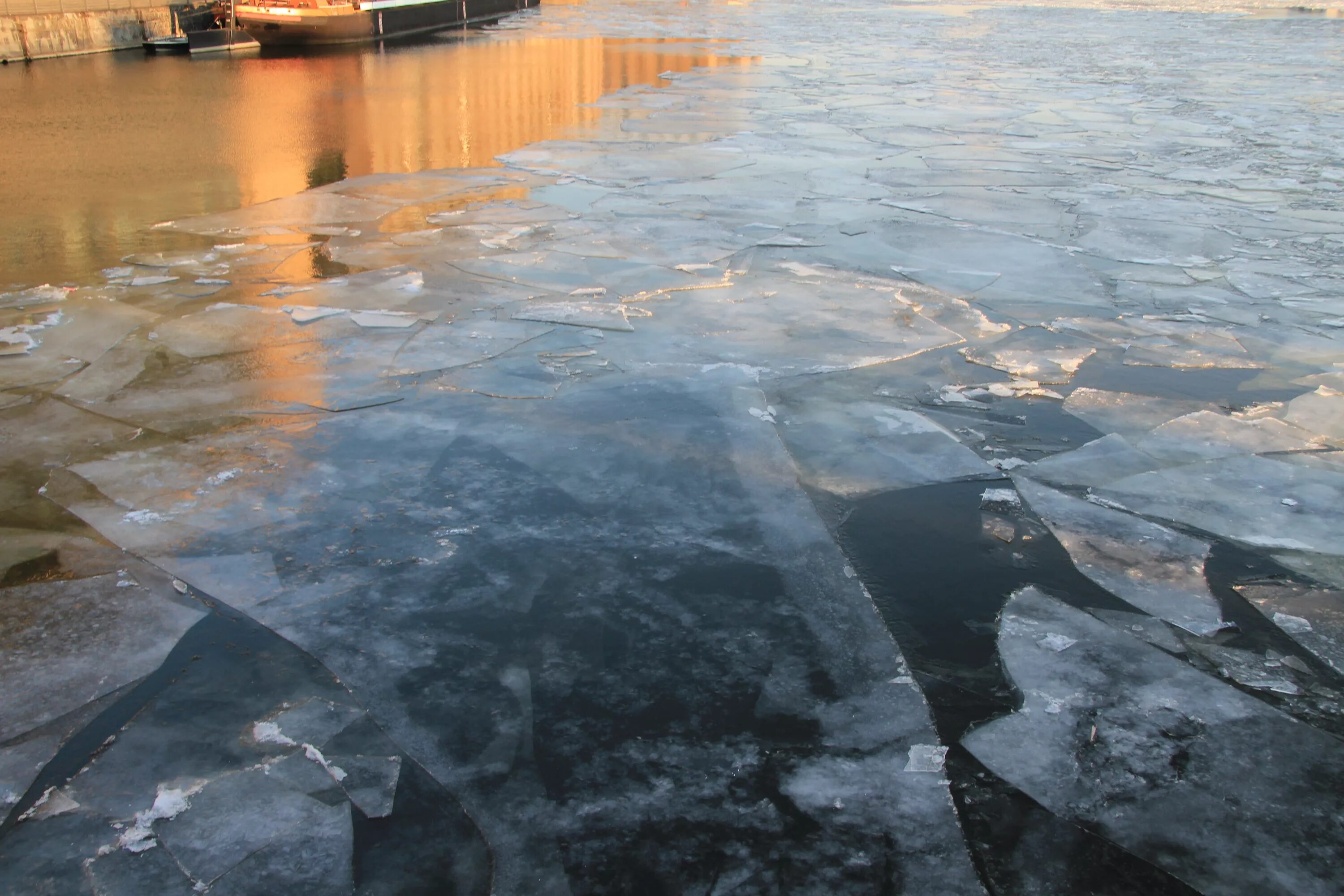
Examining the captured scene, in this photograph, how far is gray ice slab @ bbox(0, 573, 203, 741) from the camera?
2.43 metres

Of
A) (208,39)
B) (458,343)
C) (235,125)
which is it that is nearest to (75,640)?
(458,343)

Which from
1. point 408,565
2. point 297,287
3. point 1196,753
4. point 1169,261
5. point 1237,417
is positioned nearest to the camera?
point 1196,753

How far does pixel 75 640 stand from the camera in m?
2.64

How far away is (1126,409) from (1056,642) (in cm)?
185

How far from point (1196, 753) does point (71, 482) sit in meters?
3.44

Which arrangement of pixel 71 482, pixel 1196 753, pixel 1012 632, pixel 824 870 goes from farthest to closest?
pixel 71 482 < pixel 1012 632 < pixel 1196 753 < pixel 824 870

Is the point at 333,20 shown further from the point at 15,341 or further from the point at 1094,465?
the point at 1094,465

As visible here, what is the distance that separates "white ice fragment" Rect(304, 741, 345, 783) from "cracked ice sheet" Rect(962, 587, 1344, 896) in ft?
4.60

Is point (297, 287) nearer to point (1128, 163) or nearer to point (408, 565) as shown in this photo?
point (408, 565)

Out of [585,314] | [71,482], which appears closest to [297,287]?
[585,314]

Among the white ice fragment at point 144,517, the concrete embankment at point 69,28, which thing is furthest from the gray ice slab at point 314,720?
the concrete embankment at point 69,28

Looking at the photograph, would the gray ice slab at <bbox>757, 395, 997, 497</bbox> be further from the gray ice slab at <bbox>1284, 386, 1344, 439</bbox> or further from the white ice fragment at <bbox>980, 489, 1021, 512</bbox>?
the gray ice slab at <bbox>1284, 386, 1344, 439</bbox>

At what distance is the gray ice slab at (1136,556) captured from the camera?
2.90 metres

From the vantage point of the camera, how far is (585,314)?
5.17 meters
